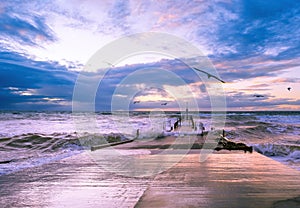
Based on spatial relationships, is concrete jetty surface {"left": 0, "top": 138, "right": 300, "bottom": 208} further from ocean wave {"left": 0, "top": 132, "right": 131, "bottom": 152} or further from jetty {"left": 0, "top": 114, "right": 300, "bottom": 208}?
ocean wave {"left": 0, "top": 132, "right": 131, "bottom": 152}

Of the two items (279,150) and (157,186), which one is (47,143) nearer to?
(279,150)

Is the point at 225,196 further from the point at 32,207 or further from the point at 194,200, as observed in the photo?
the point at 32,207

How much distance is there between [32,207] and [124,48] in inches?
536

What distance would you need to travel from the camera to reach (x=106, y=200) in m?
4.78

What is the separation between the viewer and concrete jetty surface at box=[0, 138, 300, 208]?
4.64m

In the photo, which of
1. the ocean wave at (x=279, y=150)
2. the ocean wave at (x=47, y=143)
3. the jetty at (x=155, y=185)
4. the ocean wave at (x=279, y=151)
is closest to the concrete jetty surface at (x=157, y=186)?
the jetty at (x=155, y=185)

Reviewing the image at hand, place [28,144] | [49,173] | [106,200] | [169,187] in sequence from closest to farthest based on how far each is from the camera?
[106,200], [169,187], [49,173], [28,144]

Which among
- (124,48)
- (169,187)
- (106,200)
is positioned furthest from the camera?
(124,48)

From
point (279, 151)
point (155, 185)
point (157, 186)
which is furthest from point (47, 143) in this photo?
point (157, 186)

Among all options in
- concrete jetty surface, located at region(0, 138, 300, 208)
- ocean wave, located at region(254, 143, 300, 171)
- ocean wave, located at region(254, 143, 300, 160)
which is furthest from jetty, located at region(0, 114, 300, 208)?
ocean wave, located at region(254, 143, 300, 160)

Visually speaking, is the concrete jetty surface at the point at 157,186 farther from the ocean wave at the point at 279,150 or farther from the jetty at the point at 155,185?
the ocean wave at the point at 279,150

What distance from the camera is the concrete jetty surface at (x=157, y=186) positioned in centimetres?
464

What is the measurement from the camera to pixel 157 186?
5.66 meters

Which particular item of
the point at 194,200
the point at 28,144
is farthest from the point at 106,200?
the point at 28,144
